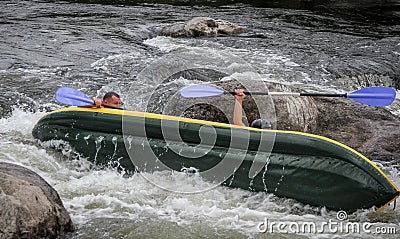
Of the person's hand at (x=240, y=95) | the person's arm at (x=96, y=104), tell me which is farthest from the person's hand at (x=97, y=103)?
the person's hand at (x=240, y=95)

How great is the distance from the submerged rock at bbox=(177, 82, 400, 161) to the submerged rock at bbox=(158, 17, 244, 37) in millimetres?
5363

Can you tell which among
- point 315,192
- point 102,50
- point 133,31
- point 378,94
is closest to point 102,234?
point 315,192

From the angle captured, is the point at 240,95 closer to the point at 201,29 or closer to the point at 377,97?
the point at 377,97

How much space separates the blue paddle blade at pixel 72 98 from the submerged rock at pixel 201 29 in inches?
233

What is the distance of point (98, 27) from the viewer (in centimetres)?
1166

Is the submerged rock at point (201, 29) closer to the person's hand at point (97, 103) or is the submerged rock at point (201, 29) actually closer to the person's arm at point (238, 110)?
the person's arm at point (238, 110)

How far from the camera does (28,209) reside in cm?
355

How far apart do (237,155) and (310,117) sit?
61.6 inches

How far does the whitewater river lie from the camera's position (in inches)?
169

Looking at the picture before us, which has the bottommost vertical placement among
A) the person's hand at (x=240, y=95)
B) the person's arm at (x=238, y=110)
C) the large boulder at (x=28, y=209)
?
the large boulder at (x=28, y=209)

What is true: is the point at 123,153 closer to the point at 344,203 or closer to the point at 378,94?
the point at 344,203

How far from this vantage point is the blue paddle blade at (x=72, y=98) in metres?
5.20

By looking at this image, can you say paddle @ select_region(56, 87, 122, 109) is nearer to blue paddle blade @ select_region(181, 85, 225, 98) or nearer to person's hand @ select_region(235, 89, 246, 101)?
blue paddle blade @ select_region(181, 85, 225, 98)

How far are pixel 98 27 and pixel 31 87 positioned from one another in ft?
14.4
